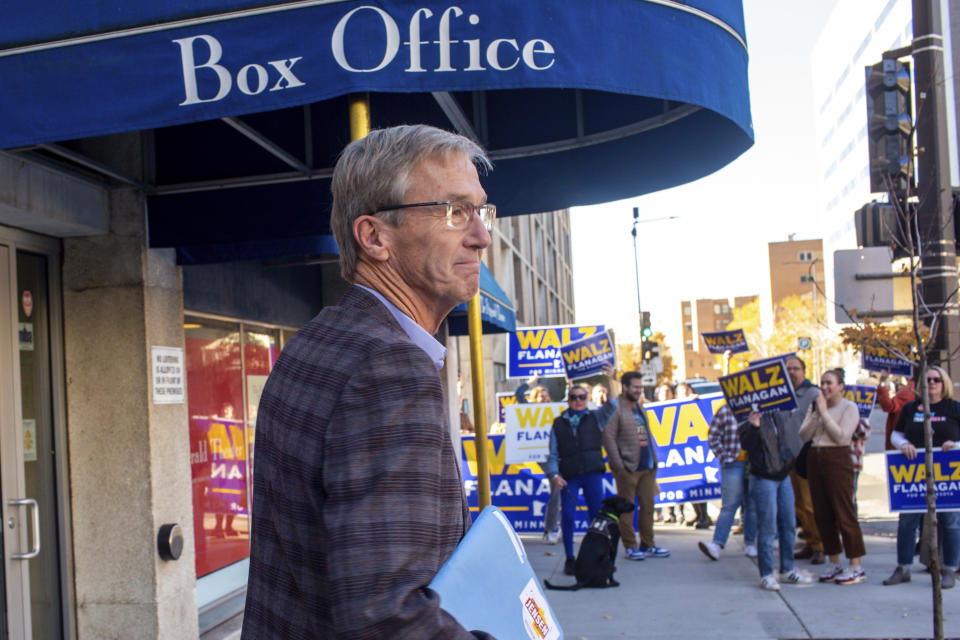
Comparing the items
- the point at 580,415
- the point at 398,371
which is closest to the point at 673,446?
the point at 580,415

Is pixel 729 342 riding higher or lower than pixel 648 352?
higher

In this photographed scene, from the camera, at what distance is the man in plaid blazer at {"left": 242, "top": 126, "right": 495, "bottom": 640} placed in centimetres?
130

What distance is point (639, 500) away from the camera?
10578mm

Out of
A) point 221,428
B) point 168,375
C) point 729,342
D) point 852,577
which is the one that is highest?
point 729,342

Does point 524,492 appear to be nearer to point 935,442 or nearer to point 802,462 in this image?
point 802,462

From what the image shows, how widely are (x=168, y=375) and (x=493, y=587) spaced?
4454 mm

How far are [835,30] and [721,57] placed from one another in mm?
107419

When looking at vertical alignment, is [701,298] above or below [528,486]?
above

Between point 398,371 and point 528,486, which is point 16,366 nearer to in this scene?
point 398,371

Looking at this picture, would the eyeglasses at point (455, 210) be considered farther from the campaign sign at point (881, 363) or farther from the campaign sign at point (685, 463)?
the campaign sign at point (881, 363)

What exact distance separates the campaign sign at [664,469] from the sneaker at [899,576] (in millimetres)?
3772

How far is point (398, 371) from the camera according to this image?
4.50 ft

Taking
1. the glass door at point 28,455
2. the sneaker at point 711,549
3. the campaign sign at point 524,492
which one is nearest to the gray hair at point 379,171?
the glass door at point 28,455

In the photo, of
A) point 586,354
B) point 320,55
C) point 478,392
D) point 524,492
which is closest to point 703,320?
point 586,354
